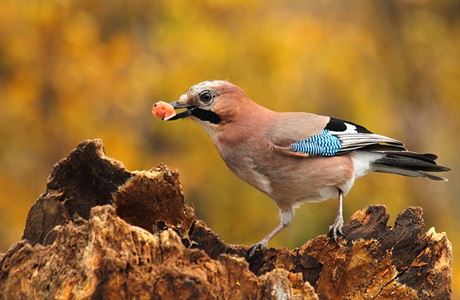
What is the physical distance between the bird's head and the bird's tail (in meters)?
1.09

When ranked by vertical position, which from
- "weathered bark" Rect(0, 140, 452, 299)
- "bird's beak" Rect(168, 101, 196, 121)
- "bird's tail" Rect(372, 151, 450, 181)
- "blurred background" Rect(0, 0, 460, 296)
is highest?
"blurred background" Rect(0, 0, 460, 296)

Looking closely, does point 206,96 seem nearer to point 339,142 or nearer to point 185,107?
point 185,107

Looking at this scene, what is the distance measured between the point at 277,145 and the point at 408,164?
1.02 metres

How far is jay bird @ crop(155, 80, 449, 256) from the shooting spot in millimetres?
6703

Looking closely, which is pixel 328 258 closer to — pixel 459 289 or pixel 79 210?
pixel 79 210

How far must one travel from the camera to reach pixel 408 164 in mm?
7250

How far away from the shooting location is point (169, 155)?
43.0ft

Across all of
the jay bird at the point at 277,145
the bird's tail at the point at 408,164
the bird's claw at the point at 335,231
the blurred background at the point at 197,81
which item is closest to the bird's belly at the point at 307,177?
the jay bird at the point at 277,145

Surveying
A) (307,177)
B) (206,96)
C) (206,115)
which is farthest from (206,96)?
(307,177)

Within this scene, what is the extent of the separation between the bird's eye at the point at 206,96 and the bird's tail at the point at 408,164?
1.31 m

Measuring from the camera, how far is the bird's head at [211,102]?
21.6ft

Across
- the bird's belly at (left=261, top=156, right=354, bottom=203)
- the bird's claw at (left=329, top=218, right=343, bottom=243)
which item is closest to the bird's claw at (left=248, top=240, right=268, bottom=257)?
the bird's claw at (left=329, top=218, right=343, bottom=243)

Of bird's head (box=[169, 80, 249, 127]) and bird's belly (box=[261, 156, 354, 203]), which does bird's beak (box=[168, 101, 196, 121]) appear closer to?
bird's head (box=[169, 80, 249, 127])

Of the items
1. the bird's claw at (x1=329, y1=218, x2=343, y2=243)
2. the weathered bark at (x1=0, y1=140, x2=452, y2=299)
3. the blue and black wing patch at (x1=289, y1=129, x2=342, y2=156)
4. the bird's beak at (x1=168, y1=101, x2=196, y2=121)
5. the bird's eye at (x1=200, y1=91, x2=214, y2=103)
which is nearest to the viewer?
the weathered bark at (x1=0, y1=140, x2=452, y2=299)
